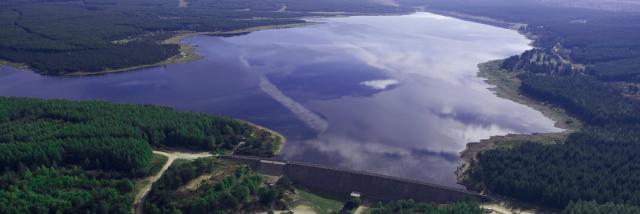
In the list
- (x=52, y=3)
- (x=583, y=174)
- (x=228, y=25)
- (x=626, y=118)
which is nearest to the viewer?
(x=583, y=174)

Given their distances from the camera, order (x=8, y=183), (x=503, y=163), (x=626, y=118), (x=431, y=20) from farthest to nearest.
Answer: (x=431, y=20) → (x=626, y=118) → (x=503, y=163) → (x=8, y=183)

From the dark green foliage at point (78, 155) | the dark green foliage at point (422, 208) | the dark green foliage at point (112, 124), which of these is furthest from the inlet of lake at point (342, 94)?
the dark green foliage at point (78, 155)

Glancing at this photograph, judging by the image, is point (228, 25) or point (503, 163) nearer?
point (503, 163)

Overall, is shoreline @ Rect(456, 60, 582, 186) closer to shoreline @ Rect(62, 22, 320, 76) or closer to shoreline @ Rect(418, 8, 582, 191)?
shoreline @ Rect(418, 8, 582, 191)

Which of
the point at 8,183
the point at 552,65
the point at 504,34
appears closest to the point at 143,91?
the point at 8,183

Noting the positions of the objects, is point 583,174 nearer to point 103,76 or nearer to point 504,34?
point 103,76

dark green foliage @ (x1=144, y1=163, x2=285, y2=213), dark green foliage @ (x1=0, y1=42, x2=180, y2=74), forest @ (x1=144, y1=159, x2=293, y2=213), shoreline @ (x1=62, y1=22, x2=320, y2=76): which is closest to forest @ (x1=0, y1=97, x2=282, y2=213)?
forest @ (x1=144, y1=159, x2=293, y2=213)
